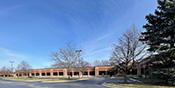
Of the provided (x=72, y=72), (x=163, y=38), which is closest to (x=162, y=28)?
(x=163, y=38)

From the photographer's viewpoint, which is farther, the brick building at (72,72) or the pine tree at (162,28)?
the brick building at (72,72)

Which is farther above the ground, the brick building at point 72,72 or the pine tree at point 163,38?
the pine tree at point 163,38

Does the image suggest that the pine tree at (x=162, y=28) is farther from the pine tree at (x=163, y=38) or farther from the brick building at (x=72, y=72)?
the brick building at (x=72, y=72)

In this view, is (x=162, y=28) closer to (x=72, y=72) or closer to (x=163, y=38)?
(x=163, y=38)

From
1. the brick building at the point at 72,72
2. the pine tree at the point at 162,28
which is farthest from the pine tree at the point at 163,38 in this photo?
the brick building at the point at 72,72

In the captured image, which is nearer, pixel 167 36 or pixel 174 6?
pixel 174 6

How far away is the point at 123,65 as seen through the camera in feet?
60.8

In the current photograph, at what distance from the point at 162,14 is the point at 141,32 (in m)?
3.46

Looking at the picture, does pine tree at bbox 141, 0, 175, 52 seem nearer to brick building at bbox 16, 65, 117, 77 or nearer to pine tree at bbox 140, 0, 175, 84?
pine tree at bbox 140, 0, 175, 84

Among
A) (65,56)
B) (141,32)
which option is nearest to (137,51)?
(141,32)

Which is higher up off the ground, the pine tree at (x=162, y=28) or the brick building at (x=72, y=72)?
the pine tree at (x=162, y=28)

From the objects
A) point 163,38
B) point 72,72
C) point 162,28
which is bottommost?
point 72,72

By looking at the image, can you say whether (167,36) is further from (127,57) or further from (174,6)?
(127,57)

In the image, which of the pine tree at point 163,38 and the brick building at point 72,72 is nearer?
the pine tree at point 163,38
